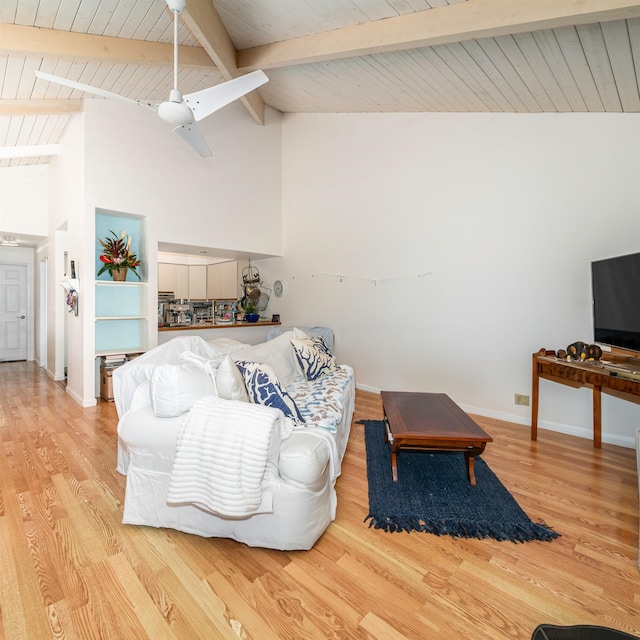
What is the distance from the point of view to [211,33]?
2.77 m

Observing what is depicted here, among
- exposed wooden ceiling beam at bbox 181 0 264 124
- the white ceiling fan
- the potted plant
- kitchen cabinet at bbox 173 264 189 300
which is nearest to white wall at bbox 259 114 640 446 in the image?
the potted plant

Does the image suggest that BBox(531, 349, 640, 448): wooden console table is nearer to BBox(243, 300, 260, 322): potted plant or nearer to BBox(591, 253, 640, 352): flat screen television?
BBox(591, 253, 640, 352): flat screen television

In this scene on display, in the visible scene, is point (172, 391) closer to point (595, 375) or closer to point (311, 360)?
point (311, 360)

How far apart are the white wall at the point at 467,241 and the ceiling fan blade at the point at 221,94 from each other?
223cm

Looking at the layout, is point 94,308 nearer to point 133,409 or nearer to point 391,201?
point 133,409

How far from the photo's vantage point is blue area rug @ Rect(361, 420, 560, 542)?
1.74 m

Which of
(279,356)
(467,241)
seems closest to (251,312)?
(279,356)

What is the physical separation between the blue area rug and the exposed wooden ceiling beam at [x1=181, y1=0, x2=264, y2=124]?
3.41 metres

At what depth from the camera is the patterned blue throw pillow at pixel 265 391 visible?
1.86 metres

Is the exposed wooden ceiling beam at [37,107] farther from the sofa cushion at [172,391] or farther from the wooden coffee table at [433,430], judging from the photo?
the wooden coffee table at [433,430]

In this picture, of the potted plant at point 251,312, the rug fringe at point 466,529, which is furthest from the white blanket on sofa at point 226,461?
the potted plant at point 251,312

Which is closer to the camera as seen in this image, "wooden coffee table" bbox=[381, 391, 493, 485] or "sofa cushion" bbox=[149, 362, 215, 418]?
"sofa cushion" bbox=[149, 362, 215, 418]

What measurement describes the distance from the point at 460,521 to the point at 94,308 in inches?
158

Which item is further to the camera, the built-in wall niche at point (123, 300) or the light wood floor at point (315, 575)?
the built-in wall niche at point (123, 300)
